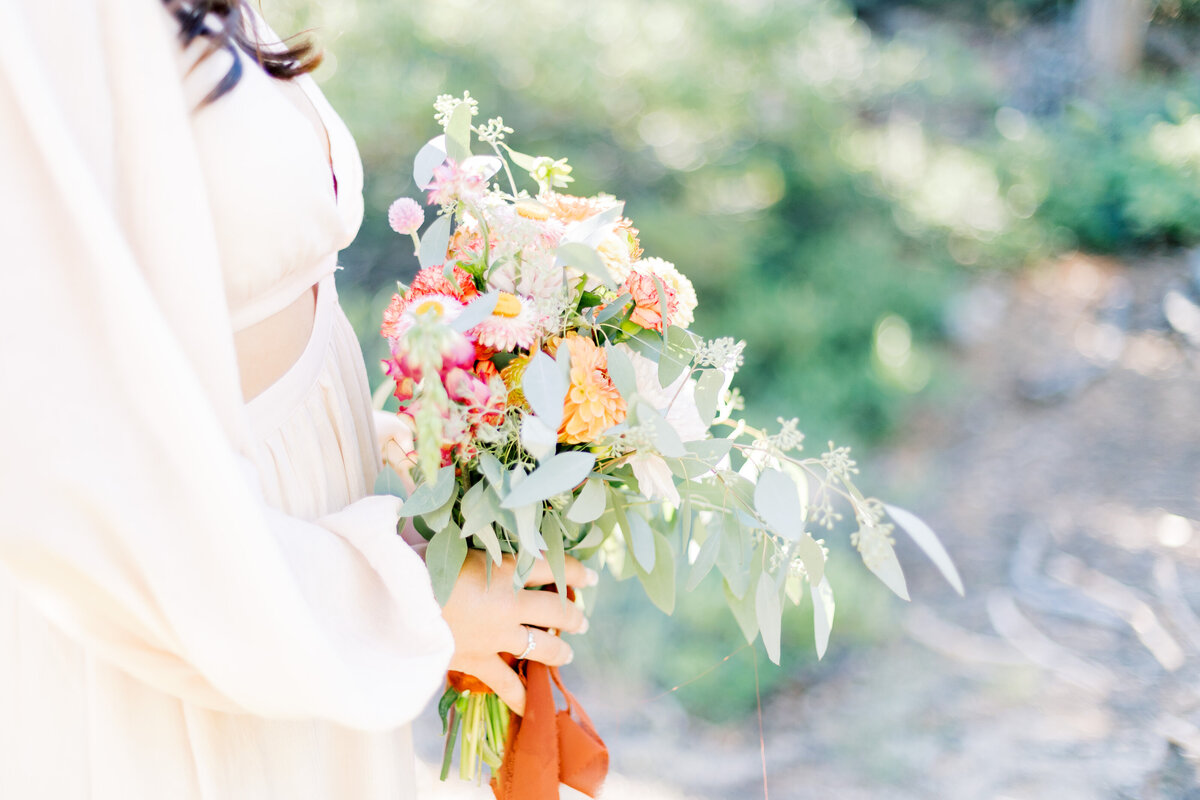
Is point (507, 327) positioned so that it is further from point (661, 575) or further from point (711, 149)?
point (711, 149)

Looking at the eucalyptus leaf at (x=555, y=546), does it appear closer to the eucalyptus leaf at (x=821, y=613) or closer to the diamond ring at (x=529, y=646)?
the diamond ring at (x=529, y=646)

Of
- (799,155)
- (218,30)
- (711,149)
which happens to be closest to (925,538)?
(218,30)

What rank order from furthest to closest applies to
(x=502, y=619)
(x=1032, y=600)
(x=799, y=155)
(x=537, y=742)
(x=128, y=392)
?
(x=799, y=155)
(x=1032, y=600)
(x=537, y=742)
(x=502, y=619)
(x=128, y=392)

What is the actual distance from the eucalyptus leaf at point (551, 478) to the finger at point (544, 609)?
111mm

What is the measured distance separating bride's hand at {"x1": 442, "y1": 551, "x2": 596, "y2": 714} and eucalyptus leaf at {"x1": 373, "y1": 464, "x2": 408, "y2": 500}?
85 millimetres

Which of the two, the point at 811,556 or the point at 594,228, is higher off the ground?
the point at 594,228

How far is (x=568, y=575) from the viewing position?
88 centimetres

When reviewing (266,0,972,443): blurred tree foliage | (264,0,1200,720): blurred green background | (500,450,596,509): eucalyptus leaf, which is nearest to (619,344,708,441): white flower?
(500,450,596,509): eucalyptus leaf

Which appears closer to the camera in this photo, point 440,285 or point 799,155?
point 440,285

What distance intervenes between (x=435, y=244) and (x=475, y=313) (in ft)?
0.51

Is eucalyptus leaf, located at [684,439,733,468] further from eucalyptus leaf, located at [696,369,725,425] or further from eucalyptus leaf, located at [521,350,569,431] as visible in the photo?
eucalyptus leaf, located at [521,350,569,431]

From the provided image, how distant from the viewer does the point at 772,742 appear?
2.12m

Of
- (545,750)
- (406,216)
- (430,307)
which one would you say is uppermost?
(406,216)

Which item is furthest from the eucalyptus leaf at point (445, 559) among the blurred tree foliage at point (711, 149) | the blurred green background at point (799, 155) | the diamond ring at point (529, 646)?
the blurred tree foliage at point (711, 149)
